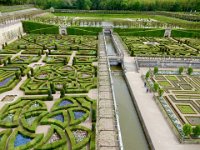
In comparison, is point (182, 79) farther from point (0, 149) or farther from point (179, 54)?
point (0, 149)

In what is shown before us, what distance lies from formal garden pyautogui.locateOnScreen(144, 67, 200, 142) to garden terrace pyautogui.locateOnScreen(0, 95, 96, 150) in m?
6.99

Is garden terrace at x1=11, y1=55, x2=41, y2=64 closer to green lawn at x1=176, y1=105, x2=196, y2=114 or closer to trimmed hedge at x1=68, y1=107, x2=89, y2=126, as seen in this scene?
trimmed hedge at x1=68, y1=107, x2=89, y2=126

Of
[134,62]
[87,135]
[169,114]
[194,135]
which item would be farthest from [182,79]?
[87,135]

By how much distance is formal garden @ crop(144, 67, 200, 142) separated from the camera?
718 inches

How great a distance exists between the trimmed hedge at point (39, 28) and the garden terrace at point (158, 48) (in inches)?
690

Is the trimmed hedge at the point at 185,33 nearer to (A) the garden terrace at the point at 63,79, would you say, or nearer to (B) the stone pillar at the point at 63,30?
(B) the stone pillar at the point at 63,30

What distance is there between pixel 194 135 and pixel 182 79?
12895mm

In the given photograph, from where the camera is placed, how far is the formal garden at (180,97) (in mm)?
18242

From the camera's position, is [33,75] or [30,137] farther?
[33,75]

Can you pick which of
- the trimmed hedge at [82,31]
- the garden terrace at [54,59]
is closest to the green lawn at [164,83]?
the garden terrace at [54,59]

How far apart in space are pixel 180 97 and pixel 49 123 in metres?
14.0

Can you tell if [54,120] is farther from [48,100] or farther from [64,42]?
[64,42]

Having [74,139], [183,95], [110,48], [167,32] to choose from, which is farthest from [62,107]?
[167,32]

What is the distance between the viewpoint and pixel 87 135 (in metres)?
17.0
